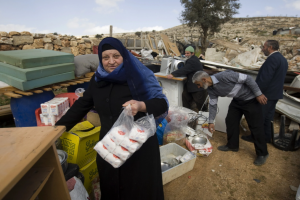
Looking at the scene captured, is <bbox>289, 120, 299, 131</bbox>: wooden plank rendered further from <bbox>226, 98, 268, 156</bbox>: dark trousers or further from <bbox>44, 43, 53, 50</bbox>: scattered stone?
<bbox>44, 43, 53, 50</bbox>: scattered stone

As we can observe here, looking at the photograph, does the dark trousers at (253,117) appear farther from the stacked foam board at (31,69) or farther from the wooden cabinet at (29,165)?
the stacked foam board at (31,69)

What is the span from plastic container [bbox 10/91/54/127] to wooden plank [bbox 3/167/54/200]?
6.35ft

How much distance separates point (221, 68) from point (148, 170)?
4.62 metres

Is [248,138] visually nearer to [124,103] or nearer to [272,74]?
[272,74]

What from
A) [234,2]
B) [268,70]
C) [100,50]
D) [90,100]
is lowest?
[90,100]

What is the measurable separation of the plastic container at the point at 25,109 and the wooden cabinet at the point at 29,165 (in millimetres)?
1867

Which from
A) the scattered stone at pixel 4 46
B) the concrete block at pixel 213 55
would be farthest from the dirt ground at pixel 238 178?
the scattered stone at pixel 4 46

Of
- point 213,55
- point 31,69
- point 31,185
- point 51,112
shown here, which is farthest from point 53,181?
point 213,55

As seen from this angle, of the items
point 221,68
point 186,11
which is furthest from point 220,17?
point 221,68

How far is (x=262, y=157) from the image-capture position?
10.2 feet

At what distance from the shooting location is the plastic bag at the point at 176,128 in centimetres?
371

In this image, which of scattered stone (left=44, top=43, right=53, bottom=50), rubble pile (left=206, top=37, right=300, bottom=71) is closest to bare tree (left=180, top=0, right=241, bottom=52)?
rubble pile (left=206, top=37, right=300, bottom=71)

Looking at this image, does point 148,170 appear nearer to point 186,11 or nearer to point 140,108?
point 140,108

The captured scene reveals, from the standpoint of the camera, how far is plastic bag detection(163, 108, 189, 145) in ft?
12.2
